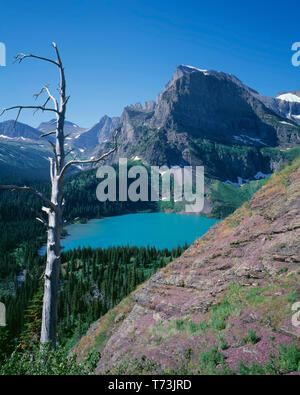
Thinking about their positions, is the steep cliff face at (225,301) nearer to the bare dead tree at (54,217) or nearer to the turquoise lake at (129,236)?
the bare dead tree at (54,217)

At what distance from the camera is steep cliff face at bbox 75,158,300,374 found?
8.13 meters

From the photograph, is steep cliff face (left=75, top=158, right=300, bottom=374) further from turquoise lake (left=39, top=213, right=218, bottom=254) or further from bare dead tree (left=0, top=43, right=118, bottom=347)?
turquoise lake (left=39, top=213, right=218, bottom=254)

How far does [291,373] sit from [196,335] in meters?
3.59

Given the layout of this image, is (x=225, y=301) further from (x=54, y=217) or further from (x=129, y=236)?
(x=129, y=236)

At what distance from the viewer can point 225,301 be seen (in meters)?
11.0

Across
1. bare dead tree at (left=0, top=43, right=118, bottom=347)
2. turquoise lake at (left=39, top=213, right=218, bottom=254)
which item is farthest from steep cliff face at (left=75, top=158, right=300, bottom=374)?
turquoise lake at (left=39, top=213, right=218, bottom=254)

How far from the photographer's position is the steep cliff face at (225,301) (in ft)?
26.7

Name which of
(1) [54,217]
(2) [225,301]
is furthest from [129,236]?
(1) [54,217]

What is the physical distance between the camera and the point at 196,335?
951cm

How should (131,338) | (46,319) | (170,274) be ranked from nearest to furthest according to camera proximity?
(46,319) < (131,338) < (170,274)

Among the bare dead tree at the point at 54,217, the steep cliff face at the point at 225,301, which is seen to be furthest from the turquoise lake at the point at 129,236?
the bare dead tree at the point at 54,217

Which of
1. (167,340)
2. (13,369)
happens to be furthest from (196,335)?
(13,369)
